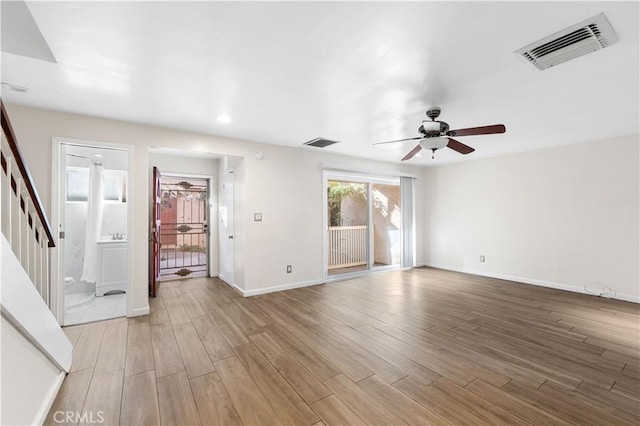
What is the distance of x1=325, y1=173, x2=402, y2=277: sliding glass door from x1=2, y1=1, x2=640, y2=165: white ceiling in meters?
2.20

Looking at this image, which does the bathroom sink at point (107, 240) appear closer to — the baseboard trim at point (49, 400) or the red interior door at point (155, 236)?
the red interior door at point (155, 236)

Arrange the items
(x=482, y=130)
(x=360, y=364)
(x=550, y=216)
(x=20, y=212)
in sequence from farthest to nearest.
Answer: (x=550, y=216)
(x=482, y=130)
(x=360, y=364)
(x=20, y=212)

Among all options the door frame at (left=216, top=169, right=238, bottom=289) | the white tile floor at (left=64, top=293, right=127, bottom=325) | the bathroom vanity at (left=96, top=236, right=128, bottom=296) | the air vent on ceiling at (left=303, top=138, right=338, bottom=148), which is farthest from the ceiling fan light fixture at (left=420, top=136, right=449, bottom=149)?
the bathroom vanity at (left=96, top=236, right=128, bottom=296)

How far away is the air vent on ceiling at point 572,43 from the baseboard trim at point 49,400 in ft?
12.6

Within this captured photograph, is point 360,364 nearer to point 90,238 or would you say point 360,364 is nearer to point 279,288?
point 279,288

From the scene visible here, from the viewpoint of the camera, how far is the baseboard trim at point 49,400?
160 cm

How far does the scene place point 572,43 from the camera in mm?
1818

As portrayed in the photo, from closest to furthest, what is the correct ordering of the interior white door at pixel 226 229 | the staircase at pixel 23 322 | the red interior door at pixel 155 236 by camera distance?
the staircase at pixel 23 322 → the red interior door at pixel 155 236 → the interior white door at pixel 226 229

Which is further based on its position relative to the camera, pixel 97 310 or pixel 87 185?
pixel 87 185

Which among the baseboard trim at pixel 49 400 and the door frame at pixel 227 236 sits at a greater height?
the door frame at pixel 227 236

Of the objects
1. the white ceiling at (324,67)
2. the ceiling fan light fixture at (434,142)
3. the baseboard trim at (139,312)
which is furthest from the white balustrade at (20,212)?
the ceiling fan light fixture at (434,142)

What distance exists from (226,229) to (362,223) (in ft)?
9.17

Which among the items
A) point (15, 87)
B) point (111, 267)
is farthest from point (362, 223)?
point (15, 87)

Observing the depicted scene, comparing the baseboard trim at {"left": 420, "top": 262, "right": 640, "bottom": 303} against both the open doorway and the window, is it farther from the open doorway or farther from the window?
the window
